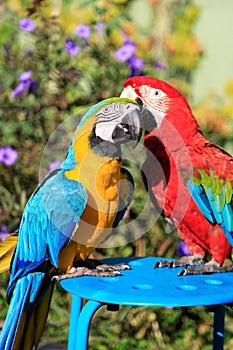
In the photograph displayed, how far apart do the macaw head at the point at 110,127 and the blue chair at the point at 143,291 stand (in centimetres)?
33

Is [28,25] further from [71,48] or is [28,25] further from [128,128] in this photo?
[128,128]

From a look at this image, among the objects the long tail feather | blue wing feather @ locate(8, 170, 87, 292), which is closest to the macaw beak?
blue wing feather @ locate(8, 170, 87, 292)

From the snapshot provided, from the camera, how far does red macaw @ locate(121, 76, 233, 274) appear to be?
1778 mm

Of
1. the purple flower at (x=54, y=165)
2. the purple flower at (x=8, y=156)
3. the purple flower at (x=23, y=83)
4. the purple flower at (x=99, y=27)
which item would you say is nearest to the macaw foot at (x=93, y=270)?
the purple flower at (x=54, y=165)

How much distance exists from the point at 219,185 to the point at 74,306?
1.76 feet

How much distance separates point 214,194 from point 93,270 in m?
0.38

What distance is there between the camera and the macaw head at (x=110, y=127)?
1603 millimetres

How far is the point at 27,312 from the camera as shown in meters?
1.77

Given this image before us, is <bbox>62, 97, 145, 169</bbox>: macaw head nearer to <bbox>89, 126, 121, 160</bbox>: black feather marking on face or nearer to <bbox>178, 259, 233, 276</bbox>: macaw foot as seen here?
<bbox>89, 126, 121, 160</bbox>: black feather marking on face

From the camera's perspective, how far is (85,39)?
2684mm

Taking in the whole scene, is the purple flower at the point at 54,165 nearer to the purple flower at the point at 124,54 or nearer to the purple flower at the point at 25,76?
the purple flower at the point at 25,76

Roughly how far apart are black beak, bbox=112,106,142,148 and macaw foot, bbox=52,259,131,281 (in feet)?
1.18

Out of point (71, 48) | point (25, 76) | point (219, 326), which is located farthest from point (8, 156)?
point (219, 326)

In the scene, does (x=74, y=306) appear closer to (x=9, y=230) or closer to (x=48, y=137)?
(x=9, y=230)
